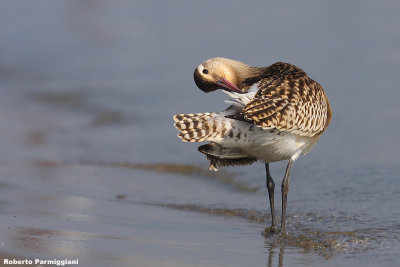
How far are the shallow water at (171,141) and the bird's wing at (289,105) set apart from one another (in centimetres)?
96

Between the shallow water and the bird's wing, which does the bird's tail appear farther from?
the shallow water

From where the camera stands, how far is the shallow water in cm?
652

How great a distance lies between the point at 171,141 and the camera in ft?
38.3

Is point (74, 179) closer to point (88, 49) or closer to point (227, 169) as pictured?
point (227, 169)

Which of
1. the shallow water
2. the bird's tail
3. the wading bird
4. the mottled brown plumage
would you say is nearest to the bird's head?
the wading bird

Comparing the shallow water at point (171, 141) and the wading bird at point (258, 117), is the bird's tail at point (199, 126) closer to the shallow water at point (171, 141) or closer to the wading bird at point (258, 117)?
the wading bird at point (258, 117)

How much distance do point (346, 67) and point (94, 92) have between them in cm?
453

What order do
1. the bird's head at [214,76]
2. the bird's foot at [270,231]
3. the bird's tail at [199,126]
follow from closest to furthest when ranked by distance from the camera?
the bird's tail at [199,126], the bird's foot at [270,231], the bird's head at [214,76]

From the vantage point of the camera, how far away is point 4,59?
58.9 feet

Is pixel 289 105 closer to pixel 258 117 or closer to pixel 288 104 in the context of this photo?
pixel 288 104

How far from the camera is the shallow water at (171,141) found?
21.4 ft

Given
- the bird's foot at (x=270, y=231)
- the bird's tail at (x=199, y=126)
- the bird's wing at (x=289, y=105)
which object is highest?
the bird's wing at (x=289, y=105)

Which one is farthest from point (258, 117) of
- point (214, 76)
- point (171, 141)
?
point (171, 141)

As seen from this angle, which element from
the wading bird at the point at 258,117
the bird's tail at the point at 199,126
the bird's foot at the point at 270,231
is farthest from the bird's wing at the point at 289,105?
the bird's foot at the point at 270,231
